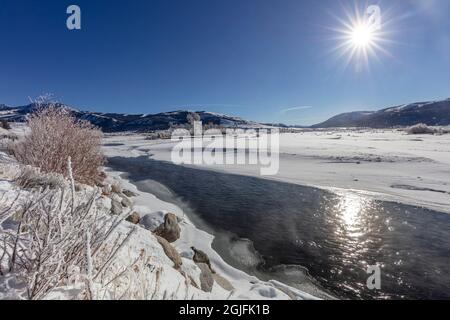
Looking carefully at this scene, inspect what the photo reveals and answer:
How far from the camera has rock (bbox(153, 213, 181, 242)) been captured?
23.5 ft

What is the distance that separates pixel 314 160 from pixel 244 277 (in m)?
15.7

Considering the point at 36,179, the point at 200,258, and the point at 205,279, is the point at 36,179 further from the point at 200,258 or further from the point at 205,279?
the point at 205,279

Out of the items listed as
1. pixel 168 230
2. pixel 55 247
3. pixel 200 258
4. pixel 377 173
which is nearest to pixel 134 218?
pixel 168 230

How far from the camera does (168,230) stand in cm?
729

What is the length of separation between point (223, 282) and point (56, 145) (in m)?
7.31

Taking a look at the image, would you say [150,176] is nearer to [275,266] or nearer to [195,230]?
[195,230]

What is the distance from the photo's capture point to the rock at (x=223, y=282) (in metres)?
5.30

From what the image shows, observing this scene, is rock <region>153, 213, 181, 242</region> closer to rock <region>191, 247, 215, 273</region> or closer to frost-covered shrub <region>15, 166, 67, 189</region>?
rock <region>191, 247, 215, 273</region>

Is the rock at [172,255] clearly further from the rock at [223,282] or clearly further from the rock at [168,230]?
the rock at [168,230]

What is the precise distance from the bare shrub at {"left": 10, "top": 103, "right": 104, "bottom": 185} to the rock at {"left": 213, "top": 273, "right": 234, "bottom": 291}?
6054 mm

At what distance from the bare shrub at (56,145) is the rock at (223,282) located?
605cm

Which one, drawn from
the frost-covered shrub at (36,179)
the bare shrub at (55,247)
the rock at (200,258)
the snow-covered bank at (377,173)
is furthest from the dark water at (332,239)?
the bare shrub at (55,247)

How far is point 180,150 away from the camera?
105 ft

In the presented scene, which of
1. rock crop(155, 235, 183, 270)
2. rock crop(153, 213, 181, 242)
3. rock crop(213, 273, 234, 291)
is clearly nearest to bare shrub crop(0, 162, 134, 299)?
rock crop(155, 235, 183, 270)
